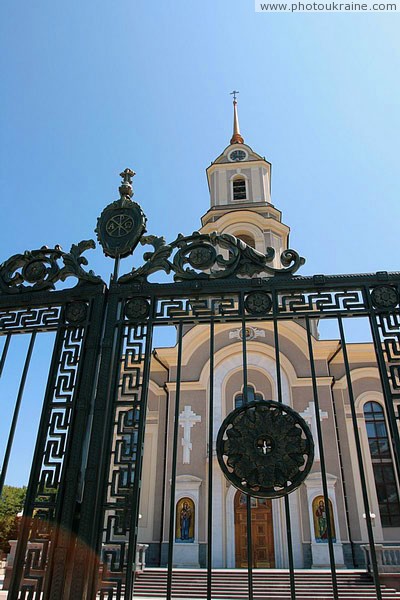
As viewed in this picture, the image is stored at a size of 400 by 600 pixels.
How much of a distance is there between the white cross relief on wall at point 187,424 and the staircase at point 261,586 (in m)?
4.32

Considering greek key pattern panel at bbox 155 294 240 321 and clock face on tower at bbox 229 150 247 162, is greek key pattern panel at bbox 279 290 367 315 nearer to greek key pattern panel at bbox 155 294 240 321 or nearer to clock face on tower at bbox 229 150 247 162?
greek key pattern panel at bbox 155 294 240 321

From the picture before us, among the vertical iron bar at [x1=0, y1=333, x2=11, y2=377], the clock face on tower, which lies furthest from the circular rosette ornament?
the clock face on tower

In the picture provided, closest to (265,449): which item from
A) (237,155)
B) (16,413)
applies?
(16,413)

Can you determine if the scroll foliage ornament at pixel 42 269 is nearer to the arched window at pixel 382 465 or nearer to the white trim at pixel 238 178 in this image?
the arched window at pixel 382 465

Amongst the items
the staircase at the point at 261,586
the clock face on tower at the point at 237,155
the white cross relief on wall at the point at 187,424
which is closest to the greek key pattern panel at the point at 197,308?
the staircase at the point at 261,586

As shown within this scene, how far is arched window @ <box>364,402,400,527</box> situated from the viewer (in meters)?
16.1

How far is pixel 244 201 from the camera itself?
22391 millimetres

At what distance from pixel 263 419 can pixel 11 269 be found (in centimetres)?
324

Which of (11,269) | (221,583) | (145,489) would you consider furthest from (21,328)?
(145,489)

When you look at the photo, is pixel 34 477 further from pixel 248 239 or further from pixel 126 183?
pixel 248 239

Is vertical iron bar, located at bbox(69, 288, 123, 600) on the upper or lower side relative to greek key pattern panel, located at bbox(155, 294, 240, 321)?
lower

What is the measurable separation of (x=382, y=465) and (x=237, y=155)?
15.7 metres

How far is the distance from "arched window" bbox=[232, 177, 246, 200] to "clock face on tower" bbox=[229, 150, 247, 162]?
48.1 inches

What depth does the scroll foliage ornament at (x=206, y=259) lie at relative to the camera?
4.80 metres
